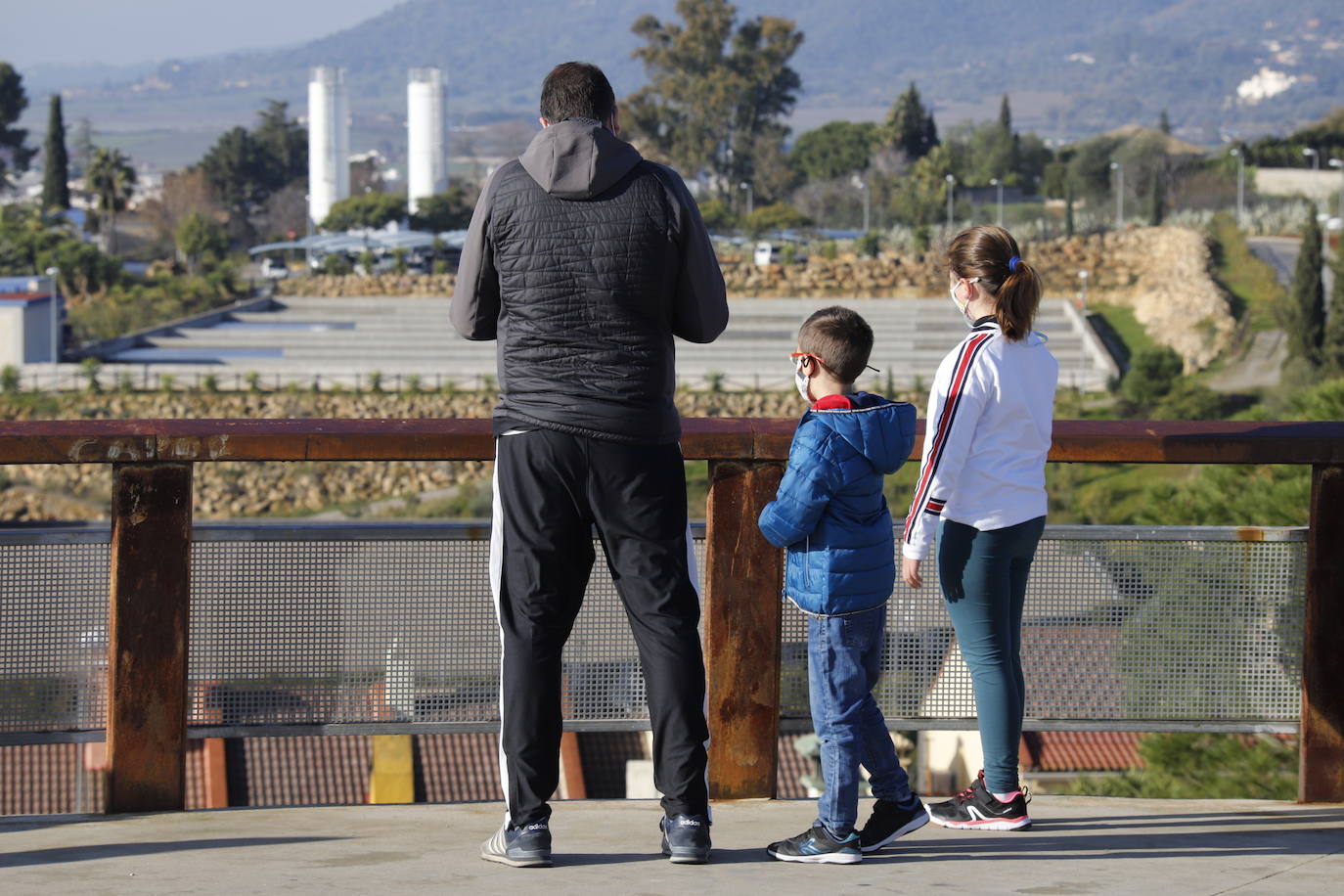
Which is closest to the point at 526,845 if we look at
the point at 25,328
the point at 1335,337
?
the point at 1335,337

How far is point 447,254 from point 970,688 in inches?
3003

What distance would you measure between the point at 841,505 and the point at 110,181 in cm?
8683

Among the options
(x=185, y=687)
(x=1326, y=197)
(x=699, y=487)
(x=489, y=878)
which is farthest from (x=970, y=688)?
(x=1326, y=197)

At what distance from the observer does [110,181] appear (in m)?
83.6

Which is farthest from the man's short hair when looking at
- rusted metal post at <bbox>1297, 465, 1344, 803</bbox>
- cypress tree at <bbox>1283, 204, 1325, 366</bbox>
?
cypress tree at <bbox>1283, 204, 1325, 366</bbox>

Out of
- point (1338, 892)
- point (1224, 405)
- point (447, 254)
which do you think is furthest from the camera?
point (447, 254)

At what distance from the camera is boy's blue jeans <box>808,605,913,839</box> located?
315 cm

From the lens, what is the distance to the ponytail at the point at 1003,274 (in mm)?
3221

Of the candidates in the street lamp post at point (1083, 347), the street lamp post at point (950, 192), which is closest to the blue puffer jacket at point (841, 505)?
the street lamp post at point (1083, 347)

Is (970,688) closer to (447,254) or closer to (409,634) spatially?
(409,634)

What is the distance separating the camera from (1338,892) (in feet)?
9.92

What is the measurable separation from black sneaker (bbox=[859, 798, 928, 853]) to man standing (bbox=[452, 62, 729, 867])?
35cm

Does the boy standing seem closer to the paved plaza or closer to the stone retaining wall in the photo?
the stone retaining wall

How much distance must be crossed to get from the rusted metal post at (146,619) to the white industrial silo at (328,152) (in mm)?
116398
